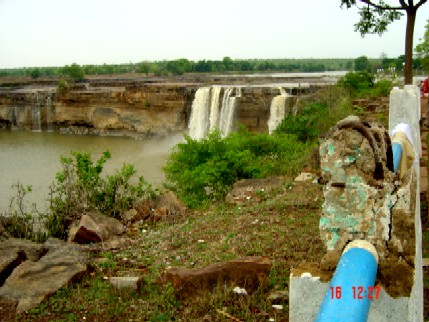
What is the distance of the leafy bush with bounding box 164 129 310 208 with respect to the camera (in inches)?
392

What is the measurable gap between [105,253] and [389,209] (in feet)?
16.2

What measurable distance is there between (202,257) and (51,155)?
20265mm

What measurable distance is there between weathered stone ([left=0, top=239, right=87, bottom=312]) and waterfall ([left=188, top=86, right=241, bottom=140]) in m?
17.9

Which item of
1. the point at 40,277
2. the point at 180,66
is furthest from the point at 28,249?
the point at 180,66

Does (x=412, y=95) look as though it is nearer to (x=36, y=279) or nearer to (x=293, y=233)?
(x=293, y=233)

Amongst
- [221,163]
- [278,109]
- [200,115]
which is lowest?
[221,163]

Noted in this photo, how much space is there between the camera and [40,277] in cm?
494

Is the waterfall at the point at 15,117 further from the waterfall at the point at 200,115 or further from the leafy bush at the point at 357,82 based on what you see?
the leafy bush at the point at 357,82

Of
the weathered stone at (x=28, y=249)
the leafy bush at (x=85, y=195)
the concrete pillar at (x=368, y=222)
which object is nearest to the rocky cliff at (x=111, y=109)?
the leafy bush at (x=85, y=195)

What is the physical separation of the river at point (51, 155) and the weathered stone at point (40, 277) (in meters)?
7.68

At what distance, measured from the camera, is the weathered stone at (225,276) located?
4.23m

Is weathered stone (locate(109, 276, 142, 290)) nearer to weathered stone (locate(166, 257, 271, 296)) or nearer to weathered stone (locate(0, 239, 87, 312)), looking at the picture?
weathered stone (locate(166, 257, 271, 296))

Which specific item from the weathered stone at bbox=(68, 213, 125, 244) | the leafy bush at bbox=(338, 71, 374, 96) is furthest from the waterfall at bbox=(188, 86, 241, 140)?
the weathered stone at bbox=(68, 213, 125, 244)

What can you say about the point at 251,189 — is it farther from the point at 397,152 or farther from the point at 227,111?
the point at 227,111
